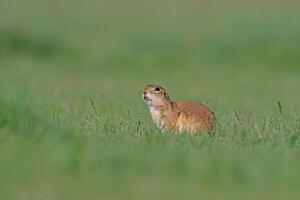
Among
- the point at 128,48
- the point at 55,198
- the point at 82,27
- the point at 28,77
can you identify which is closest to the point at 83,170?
the point at 55,198

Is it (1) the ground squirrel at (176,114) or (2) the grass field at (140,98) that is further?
(1) the ground squirrel at (176,114)

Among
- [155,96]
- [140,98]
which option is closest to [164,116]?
[155,96]

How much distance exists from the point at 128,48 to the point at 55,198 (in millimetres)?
14017

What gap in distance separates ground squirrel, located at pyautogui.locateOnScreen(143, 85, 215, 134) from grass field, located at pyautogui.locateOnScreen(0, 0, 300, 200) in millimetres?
144

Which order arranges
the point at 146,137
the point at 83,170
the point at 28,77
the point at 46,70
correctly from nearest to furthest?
the point at 83,170 < the point at 146,137 < the point at 28,77 < the point at 46,70

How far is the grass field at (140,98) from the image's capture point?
7.64 metres

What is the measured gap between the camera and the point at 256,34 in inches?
826

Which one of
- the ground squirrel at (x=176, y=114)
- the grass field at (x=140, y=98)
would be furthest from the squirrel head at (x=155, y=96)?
the grass field at (x=140, y=98)

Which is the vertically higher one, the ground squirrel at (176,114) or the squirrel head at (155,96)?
the squirrel head at (155,96)

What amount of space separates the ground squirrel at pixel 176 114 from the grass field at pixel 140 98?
14 centimetres

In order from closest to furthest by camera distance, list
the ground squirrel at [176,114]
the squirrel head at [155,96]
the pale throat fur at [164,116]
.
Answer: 1. the ground squirrel at [176,114]
2. the pale throat fur at [164,116]
3. the squirrel head at [155,96]

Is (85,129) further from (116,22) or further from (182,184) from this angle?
(116,22)

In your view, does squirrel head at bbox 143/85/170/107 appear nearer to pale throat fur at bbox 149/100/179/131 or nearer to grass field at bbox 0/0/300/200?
pale throat fur at bbox 149/100/179/131

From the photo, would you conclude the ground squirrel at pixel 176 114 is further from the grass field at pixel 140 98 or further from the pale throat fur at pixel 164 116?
the grass field at pixel 140 98
